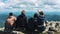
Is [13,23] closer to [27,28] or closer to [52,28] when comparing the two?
[27,28]

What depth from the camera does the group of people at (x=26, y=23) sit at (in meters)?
19.3

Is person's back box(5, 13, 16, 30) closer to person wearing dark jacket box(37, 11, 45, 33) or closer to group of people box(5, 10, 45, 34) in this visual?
group of people box(5, 10, 45, 34)

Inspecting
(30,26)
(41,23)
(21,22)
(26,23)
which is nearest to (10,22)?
(21,22)

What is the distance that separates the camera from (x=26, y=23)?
20.1 metres

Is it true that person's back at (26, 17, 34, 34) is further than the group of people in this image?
Yes

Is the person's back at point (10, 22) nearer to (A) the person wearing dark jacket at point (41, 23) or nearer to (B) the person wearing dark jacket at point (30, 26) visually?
(B) the person wearing dark jacket at point (30, 26)

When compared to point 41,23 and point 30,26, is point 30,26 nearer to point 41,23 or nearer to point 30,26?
point 30,26

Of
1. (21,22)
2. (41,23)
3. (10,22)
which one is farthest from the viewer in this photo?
(10,22)

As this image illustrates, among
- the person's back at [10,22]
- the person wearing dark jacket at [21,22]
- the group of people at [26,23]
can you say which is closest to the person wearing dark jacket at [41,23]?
the group of people at [26,23]

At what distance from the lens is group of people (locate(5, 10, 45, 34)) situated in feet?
63.4

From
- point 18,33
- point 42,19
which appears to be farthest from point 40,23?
point 18,33

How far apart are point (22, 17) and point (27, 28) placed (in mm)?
825

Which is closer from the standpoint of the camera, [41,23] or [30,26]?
[41,23]

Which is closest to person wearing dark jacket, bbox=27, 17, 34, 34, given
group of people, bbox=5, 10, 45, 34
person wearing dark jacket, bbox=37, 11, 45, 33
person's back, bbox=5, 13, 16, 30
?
group of people, bbox=5, 10, 45, 34
